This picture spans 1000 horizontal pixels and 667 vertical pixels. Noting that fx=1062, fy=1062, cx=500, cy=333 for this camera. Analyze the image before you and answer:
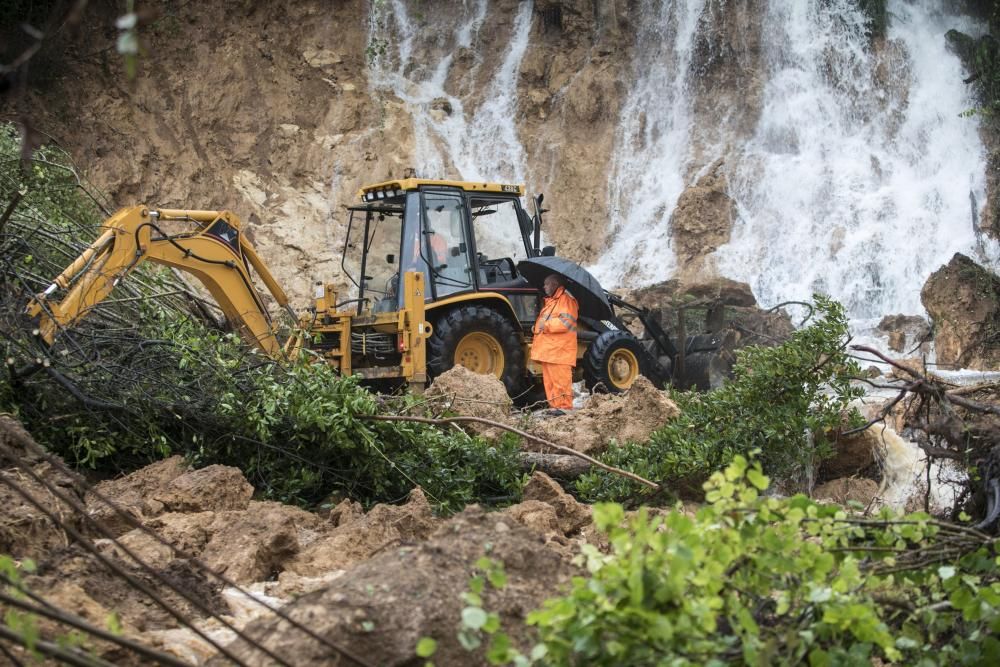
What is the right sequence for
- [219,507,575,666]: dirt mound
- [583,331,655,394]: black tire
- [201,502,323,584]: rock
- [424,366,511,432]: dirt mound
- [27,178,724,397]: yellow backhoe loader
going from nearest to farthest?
1. [219,507,575,666]: dirt mound
2. [201,502,323,584]: rock
3. [424,366,511,432]: dirt mound
4. [27,178,724,397]: yellow backhoe loader
5. [583,331,655,394]: black tire

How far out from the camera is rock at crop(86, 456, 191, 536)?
4609mm

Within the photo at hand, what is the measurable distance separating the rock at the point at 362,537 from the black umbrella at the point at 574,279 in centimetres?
548

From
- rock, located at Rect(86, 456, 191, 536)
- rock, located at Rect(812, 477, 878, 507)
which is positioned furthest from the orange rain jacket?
rock, located at Rect(86, 456, 191, 536)

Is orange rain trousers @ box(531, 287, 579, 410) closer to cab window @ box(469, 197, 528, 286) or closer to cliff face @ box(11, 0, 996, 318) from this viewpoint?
cab window @ box(469, 197, 528, 286)

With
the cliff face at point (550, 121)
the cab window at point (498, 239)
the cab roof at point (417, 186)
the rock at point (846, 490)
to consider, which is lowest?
the rock at point (846, 490)

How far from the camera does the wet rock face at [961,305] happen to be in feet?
49.8

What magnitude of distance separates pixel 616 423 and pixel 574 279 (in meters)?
3.01

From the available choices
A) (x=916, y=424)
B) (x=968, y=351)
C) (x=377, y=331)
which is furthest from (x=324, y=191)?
(x=916, y=424)

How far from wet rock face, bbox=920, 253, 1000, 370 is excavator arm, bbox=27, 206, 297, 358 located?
33.4 ft

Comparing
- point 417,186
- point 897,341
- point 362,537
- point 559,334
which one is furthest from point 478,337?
point 897,341

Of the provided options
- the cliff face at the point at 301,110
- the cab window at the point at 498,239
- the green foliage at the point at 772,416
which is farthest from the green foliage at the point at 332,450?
the cliff face at the point at 301,110

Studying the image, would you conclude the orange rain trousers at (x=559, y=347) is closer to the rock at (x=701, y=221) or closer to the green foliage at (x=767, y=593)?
the green foliage at (x=767, y=593)

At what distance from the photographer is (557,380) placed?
1006cm

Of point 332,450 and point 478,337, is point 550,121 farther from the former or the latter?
point 332,450
